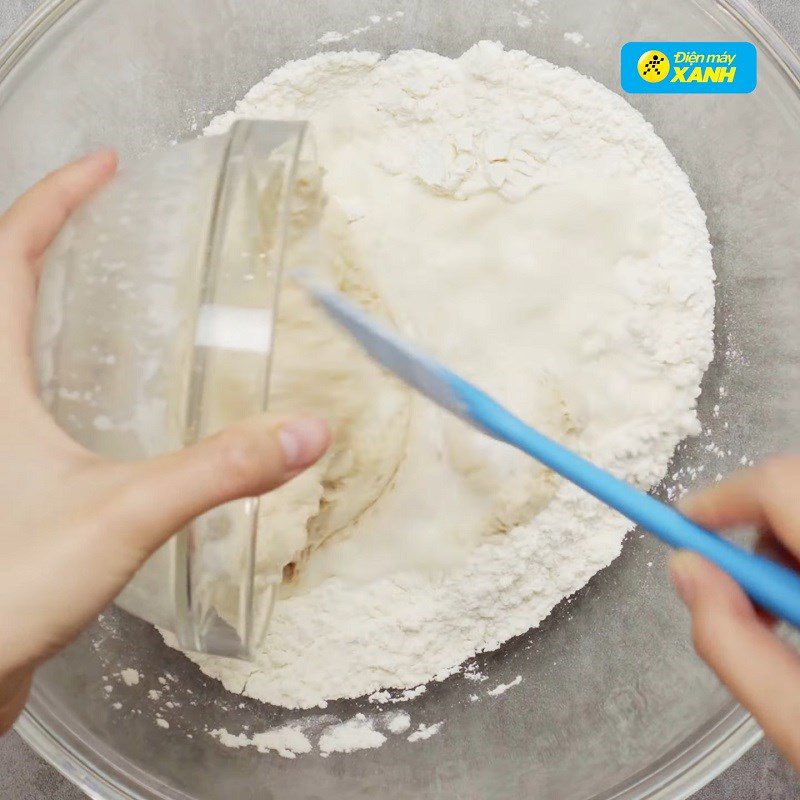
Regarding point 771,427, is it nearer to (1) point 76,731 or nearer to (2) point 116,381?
(2) point 116,381

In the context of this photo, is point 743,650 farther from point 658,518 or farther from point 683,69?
point 683,69

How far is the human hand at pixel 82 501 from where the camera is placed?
0.53 metres

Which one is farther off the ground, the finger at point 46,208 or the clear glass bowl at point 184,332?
the finger at point 46,208

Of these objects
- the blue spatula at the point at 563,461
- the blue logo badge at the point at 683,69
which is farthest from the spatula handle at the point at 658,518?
the blue logo badge at the point at 683,69

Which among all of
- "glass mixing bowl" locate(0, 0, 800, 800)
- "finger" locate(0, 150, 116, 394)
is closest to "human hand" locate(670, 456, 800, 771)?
"glass mixing bowl" locate(0, 0, 800, 800)

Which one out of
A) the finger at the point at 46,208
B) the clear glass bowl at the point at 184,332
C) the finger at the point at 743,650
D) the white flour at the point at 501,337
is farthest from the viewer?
the white flour at the point at 501,337

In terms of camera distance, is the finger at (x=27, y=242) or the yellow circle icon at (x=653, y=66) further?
the yellow circle icon at (x=653, y=66)

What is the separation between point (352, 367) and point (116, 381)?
0.84ft

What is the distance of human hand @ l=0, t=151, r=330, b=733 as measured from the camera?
0.53 metres

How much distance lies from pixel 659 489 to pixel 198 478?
2.13 feet

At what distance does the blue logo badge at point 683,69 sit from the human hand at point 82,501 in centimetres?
70

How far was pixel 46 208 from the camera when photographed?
761 millimetres

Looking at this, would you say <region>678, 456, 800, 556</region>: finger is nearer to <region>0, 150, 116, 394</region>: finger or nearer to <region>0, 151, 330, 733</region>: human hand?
<region>0, 151, 330, 733</region>: human hand

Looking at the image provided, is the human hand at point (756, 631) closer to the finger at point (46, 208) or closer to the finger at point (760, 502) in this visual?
the finger at point (760, 502)
